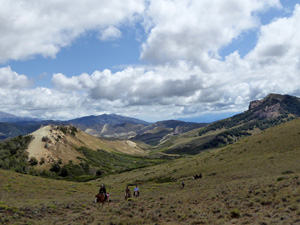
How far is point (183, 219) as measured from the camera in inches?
792

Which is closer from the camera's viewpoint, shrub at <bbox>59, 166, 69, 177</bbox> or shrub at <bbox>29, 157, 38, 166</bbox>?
shrub at <bbox>59, 166, 69, 177</bbox>

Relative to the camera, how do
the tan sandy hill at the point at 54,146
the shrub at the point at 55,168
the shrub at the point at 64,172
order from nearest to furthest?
the shrub at the point at 64,172
the shrub at the point at 55,168
the tan sandy hill at the point at 54,146

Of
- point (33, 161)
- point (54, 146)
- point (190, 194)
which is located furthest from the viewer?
point (54, 146)

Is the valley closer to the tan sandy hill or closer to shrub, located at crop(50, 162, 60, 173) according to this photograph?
shrub, located at crop(50, 162, 60, 173)

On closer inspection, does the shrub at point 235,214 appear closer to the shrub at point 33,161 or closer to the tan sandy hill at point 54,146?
the shrub at point 33,161

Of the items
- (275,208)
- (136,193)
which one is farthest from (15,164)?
(275,208)

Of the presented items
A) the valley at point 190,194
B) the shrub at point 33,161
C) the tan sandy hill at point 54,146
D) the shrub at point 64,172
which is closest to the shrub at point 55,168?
the valley at point 190,194

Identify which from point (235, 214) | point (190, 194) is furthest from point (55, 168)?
point (235, 214)

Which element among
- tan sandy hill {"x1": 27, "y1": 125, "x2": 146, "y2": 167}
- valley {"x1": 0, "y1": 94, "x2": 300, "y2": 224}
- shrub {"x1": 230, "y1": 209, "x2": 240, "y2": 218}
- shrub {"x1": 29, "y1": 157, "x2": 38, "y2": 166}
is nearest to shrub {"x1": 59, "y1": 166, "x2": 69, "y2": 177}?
valley {"x1": 0, "y1": 94, "x2": 300, "y2": 224}

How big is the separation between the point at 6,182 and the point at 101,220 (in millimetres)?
36464

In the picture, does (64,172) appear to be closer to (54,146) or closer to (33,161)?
(33,161)

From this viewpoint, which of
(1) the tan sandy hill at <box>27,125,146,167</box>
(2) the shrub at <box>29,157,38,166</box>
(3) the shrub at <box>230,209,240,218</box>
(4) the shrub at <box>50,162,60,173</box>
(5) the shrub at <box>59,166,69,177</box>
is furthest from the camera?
(1) the tan sandy hill at <box>27,125,146,167</box>

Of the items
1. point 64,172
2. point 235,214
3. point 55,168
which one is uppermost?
point 235,214

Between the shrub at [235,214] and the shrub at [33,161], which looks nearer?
the shrub at [235,214]
